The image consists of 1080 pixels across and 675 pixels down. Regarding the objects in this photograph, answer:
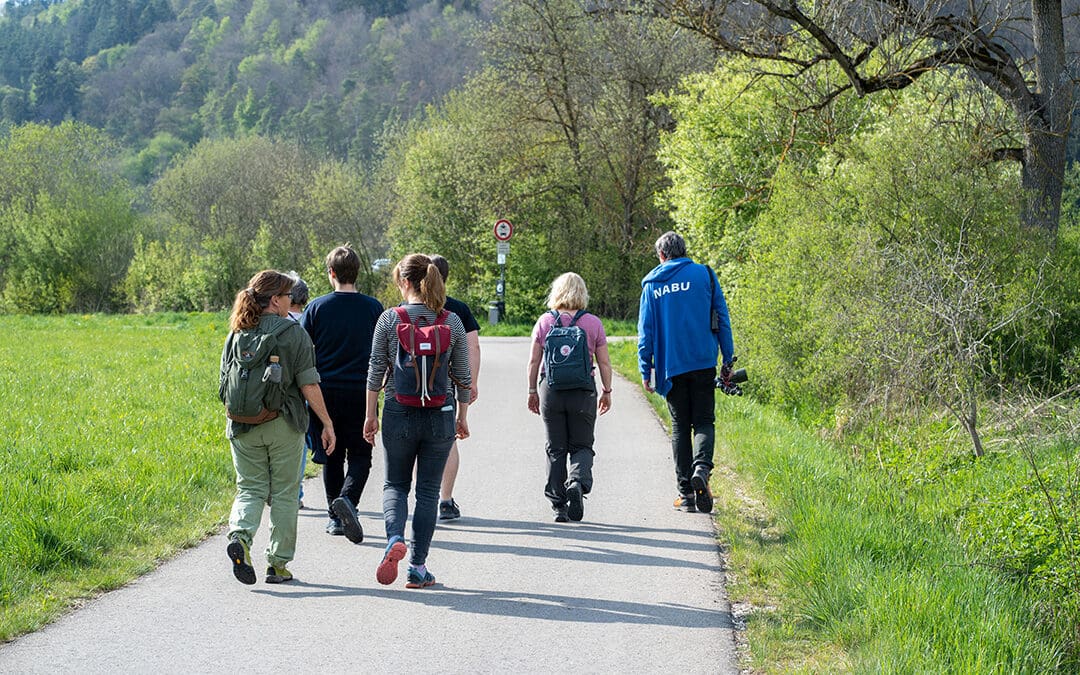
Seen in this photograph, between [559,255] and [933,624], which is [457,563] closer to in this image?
[933,624]

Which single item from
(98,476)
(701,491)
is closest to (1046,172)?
(701,491)

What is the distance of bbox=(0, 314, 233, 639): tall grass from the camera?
6.56 meters

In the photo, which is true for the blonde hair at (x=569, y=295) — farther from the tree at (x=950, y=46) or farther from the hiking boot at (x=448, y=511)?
the tree at (x=950, y=46)

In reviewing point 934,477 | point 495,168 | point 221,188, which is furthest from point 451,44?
point 934,477

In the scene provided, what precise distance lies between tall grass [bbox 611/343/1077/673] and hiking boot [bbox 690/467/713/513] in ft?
0.44

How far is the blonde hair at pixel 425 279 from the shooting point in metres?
6.47

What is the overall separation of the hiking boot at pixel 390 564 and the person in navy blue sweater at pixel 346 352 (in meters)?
1.42

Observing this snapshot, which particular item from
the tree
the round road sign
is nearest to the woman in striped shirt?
the tree

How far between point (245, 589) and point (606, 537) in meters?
2.55

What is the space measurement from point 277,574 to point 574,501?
2.36 metres

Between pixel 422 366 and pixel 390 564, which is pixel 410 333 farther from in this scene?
pixel 390 564

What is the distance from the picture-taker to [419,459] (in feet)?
21.5

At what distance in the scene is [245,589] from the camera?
20.9ft

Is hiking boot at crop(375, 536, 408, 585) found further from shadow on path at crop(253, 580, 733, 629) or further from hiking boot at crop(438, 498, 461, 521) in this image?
hiking boot at crop(438, 498, 461, 521)
